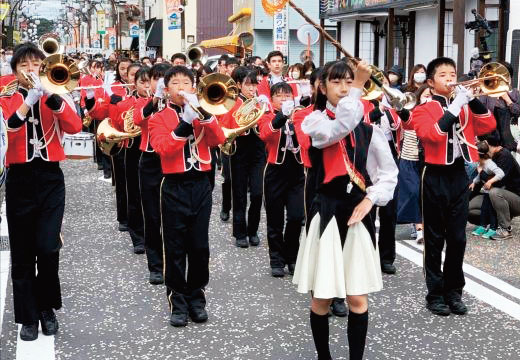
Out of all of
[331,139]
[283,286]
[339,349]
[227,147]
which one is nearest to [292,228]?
[283,286]

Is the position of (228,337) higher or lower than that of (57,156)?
lower

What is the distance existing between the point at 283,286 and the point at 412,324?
1430 mm

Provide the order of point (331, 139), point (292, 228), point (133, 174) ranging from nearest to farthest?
point (331, 139), point (292, 228), point (133, 174)

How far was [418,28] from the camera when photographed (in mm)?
21172

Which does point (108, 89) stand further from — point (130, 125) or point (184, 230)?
point (184, 230)

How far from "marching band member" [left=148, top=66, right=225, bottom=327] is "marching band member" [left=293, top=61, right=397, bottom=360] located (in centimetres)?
127

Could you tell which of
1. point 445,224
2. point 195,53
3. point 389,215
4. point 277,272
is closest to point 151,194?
point 277,272

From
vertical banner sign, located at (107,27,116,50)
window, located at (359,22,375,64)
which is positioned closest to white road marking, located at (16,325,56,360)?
window, located at (359,22,375,64)

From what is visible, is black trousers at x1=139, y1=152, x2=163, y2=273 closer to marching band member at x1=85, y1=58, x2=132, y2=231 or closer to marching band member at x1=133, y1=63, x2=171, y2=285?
marching band member at x1=133, y1=63, x2=171, y2=285

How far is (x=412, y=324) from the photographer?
576 centimetres

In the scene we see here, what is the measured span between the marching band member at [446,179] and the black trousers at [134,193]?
3.16 m

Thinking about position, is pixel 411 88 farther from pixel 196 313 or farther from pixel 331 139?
pixel 331 139

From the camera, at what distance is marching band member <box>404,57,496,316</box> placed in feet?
19.3

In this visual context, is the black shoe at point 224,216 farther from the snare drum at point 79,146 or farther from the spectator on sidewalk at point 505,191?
the spectator on sidewalk at point 505,191
